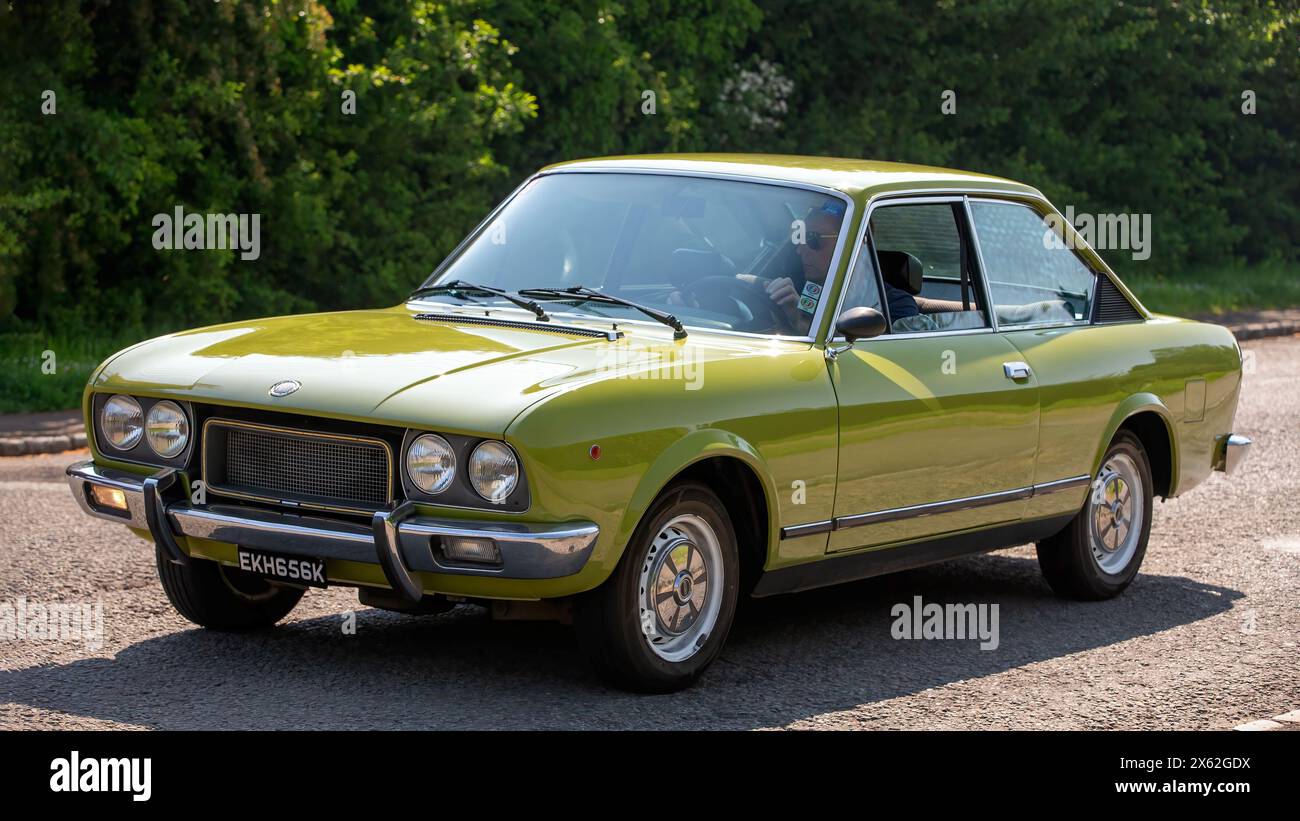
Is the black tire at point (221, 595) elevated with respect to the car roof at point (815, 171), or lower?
lower

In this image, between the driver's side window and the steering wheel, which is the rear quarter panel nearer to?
the driver's side window

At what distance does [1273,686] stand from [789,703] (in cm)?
184

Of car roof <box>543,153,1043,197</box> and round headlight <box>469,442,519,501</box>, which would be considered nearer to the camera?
round headlight <box>469,442,519,501</box>

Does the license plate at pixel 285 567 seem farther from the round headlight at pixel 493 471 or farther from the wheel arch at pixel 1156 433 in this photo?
the wheel arch at pixel 1156 433

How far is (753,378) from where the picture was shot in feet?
22.1

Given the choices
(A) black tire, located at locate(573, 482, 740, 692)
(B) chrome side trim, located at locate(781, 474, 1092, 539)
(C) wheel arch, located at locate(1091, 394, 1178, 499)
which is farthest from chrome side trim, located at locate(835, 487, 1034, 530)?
(C) wheel arch, located at locate(1091, 394, 1178, 499)

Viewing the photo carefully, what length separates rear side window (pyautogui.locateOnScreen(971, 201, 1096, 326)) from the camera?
8.28 metres

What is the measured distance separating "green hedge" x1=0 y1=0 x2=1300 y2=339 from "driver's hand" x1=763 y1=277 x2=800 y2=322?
10674 millimetres

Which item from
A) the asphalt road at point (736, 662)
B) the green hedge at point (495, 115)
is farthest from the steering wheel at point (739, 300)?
the green hedge at point (495, 115)

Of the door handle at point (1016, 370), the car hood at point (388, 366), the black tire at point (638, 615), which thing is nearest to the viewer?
the car hood at point (388, 366)

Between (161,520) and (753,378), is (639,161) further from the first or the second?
(161,520)

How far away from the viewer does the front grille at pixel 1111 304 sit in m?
8.88

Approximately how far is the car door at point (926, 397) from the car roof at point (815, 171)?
91mm

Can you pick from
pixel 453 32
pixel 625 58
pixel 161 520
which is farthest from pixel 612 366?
pixel 625 58
